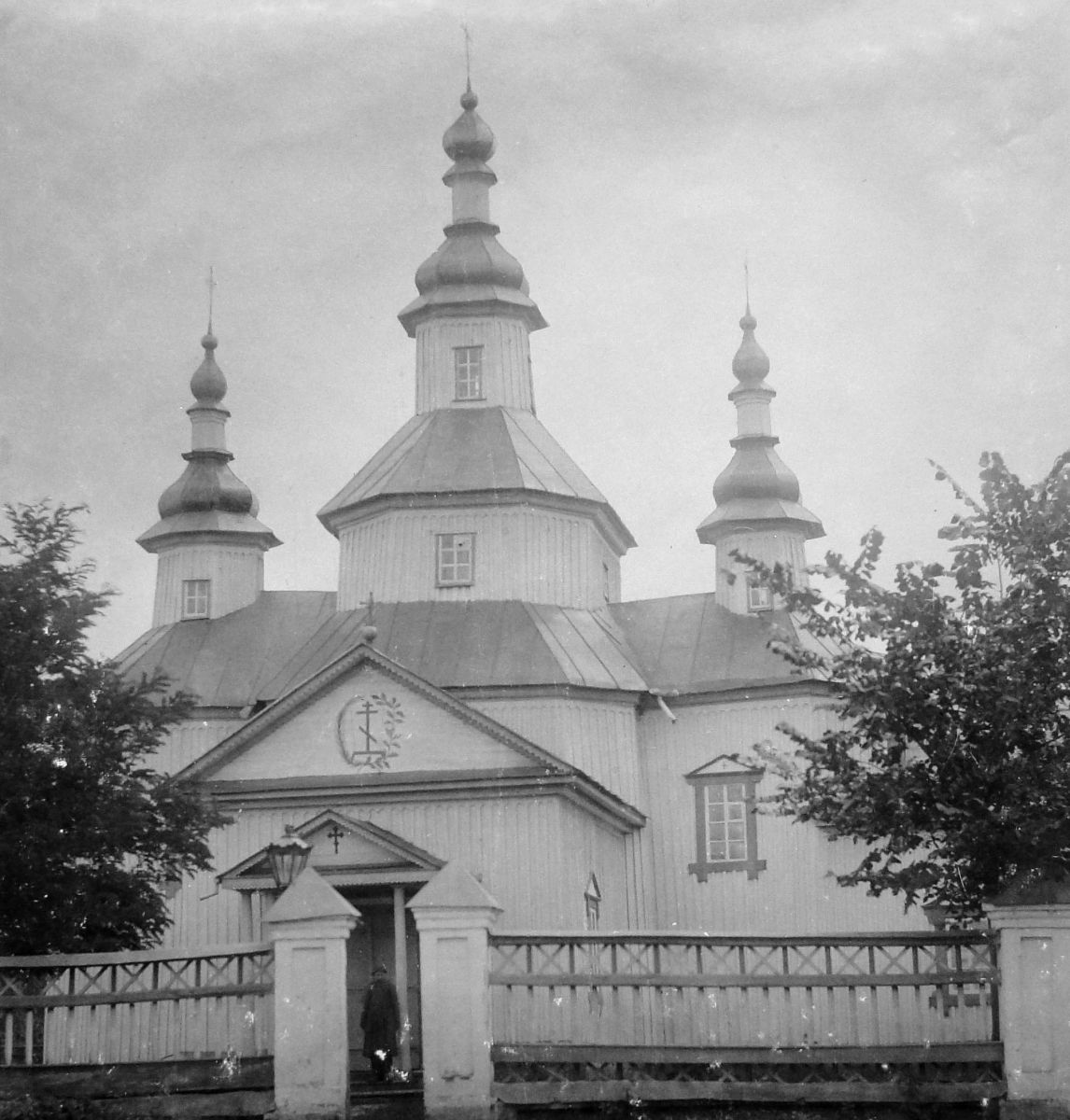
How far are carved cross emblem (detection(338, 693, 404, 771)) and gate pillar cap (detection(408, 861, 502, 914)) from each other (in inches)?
455

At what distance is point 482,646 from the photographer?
103ft

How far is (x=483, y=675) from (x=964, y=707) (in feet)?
49.0

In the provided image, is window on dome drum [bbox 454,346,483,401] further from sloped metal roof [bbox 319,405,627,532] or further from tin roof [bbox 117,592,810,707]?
tin roof [bbox 117,592,810,707]

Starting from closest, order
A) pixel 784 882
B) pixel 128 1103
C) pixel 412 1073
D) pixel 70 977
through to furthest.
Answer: pixel 128 1103, pixel 70 977, pixel 412 1073, pixel 784 882

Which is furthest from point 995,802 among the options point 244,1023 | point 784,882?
point 784,882

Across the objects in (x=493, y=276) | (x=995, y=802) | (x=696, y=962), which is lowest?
(x=696, y=962)

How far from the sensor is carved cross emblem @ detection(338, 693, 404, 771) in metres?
27.7

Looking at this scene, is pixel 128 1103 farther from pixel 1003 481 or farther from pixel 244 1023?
pixel 1003 481

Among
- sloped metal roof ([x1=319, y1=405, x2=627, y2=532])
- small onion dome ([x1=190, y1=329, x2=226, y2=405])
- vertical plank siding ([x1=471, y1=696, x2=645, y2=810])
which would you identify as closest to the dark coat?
vertical plank siding ([x1=471, y1=696, x2=645, y2=810])

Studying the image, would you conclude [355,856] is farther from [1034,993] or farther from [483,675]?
[1034,993]

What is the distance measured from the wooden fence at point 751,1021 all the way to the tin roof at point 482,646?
13.0 metres

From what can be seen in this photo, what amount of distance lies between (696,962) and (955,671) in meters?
3.27

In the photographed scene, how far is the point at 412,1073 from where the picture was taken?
778 inches

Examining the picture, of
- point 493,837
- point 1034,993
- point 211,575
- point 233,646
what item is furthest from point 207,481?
point 1034,993
